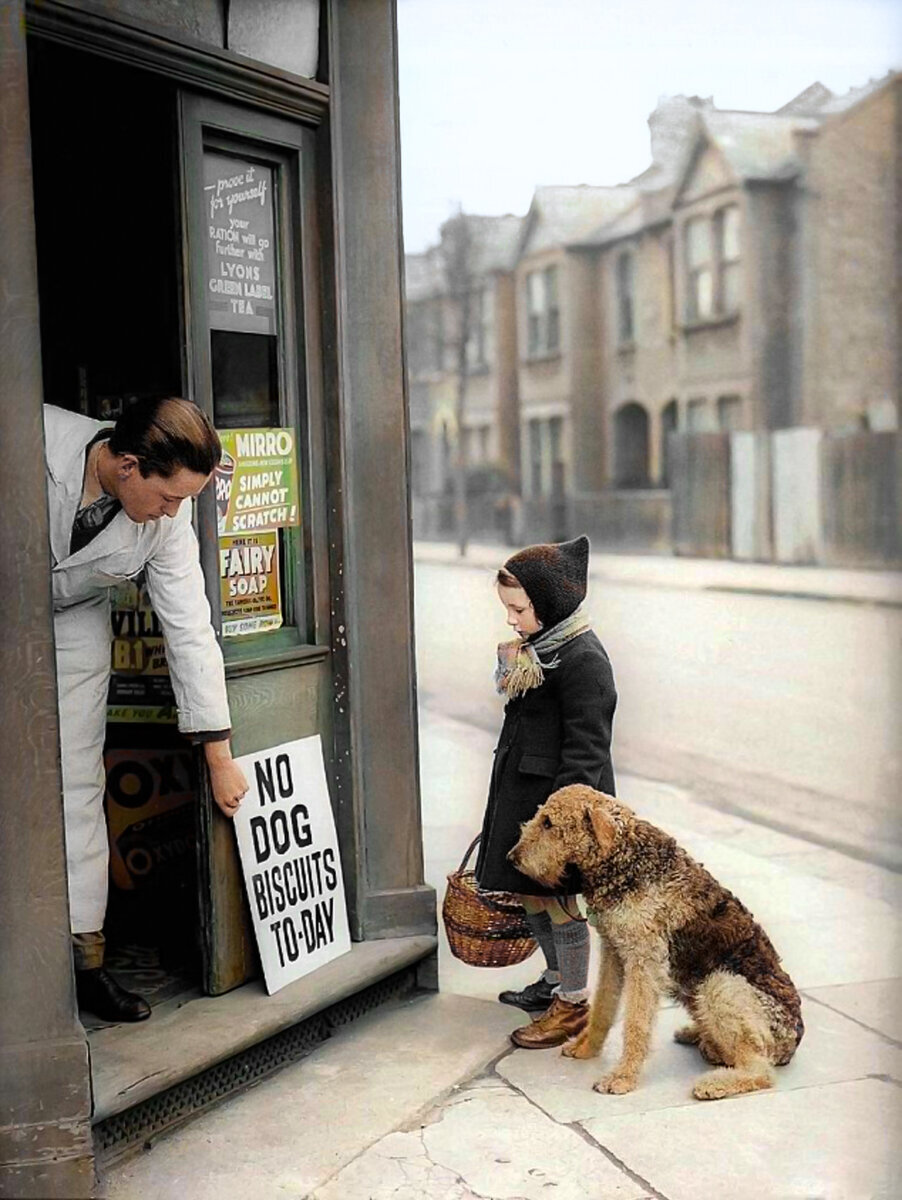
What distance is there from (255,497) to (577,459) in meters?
37.6

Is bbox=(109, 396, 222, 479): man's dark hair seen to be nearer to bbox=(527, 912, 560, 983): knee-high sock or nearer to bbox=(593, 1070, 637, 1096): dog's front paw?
bbox=(527, 912, 560, 983): knee-high sock

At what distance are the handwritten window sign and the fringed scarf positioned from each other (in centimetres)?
130

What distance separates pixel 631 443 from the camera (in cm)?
4062

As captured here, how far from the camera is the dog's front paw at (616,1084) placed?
3.97 meters

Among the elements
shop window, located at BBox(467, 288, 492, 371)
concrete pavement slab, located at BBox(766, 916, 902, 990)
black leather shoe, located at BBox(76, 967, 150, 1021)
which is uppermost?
shop window, located at BBox(467, 288, 492, 371)

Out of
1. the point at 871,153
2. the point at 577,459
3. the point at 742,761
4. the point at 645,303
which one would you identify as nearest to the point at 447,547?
the point at 577,459

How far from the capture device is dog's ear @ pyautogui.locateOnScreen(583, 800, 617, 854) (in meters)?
3.98

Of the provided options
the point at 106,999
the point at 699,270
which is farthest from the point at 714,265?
the point at 106,999

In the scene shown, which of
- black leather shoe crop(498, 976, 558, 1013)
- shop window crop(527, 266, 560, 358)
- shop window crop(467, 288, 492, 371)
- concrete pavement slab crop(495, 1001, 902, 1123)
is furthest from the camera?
shop window crop(467, 288, 492, 371)

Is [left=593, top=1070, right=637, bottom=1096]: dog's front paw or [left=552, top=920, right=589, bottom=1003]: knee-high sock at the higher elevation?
[left=552, top=920, right=589, bottom=1003]: knee-high sock

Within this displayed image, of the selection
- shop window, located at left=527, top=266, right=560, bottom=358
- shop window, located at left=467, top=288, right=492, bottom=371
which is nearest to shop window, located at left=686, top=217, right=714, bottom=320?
shop window, located at left=527, top=266, right=560, bottom=358

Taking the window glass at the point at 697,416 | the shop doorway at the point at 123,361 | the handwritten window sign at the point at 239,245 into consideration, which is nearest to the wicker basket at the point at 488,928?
the shop doorway at the point at 123,361

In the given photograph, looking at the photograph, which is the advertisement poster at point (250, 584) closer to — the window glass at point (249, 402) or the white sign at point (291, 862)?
the window glass at point (249, 402)

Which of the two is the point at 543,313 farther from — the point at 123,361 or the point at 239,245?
the point at 239,245
